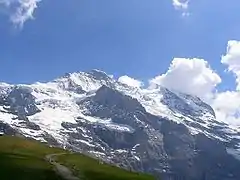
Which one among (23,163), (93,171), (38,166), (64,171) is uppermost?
(93,171)

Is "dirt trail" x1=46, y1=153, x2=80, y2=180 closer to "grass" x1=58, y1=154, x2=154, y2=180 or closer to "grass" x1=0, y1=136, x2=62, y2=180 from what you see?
"grass" x1=0, y1=136, x2=62, y2=180

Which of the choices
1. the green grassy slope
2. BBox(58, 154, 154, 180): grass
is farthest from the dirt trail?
BBox(58, 154, 154, 180): grass

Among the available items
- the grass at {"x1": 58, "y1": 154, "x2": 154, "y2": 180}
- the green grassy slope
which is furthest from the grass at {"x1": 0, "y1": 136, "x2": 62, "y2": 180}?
the grass at {"x1": 58, "y1": 154, "x2": 154, "y2": 180}

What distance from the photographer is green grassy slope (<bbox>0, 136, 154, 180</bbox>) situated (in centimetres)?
9681

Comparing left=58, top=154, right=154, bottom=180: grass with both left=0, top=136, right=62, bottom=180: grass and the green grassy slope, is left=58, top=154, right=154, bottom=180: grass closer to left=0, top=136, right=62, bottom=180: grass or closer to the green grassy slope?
the green grassy slope

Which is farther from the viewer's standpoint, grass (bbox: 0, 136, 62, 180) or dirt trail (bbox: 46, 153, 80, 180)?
dirt trail (bbox: 46, 153, 80, 180)

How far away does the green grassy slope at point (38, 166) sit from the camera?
96812mm

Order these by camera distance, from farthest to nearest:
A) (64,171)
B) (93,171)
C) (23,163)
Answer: (93,171) → (23,163) → (64,171)

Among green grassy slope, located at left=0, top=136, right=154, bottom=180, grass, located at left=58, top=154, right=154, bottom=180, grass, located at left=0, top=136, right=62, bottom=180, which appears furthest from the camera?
grass, located at left=58, top=154, right=154, bottom=180

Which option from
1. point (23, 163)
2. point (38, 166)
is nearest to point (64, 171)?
point (38, 166)

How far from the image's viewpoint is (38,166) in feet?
340

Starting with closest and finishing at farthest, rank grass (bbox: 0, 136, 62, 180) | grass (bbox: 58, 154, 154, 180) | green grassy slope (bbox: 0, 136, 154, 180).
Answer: grass (bbox: 0, 136, 62, 180) < green grassy slope (bbox: 0, 136, 154, 180) < grass (bbox: 58, 154, 154, 180)

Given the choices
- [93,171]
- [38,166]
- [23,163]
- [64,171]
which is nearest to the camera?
[64,171]

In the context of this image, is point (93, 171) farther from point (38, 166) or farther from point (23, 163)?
point (23, 163)
